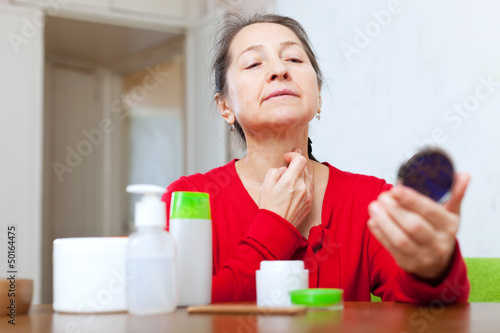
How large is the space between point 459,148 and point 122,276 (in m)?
1.60

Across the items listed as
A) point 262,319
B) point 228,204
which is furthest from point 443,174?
point 228,204

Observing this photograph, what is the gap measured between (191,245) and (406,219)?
0.28 metres

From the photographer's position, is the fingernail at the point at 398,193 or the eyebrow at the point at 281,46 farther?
the eyebrow at the point at 281,46

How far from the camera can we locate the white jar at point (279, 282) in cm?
79

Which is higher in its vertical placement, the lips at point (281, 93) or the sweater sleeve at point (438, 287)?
the lips at point (281, 93)

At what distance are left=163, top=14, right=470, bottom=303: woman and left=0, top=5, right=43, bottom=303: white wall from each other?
2.27m

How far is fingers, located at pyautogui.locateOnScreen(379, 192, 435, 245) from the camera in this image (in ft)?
2.09

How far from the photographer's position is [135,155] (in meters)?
4.70

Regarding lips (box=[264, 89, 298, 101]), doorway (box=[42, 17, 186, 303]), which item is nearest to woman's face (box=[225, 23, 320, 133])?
lips (box=[264, 89, 298, 101])

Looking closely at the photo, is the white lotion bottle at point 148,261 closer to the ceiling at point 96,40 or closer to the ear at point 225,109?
the ear at point 225,109

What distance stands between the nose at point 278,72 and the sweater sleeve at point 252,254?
1.04 ft

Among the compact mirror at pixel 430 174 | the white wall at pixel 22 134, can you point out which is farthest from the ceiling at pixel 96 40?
the compact mirror at pixel 430 174

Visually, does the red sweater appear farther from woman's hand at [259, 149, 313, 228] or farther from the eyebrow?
the eyebrow

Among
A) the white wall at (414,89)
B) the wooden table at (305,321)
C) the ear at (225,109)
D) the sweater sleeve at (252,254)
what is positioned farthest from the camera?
the white wall at (414,89)
